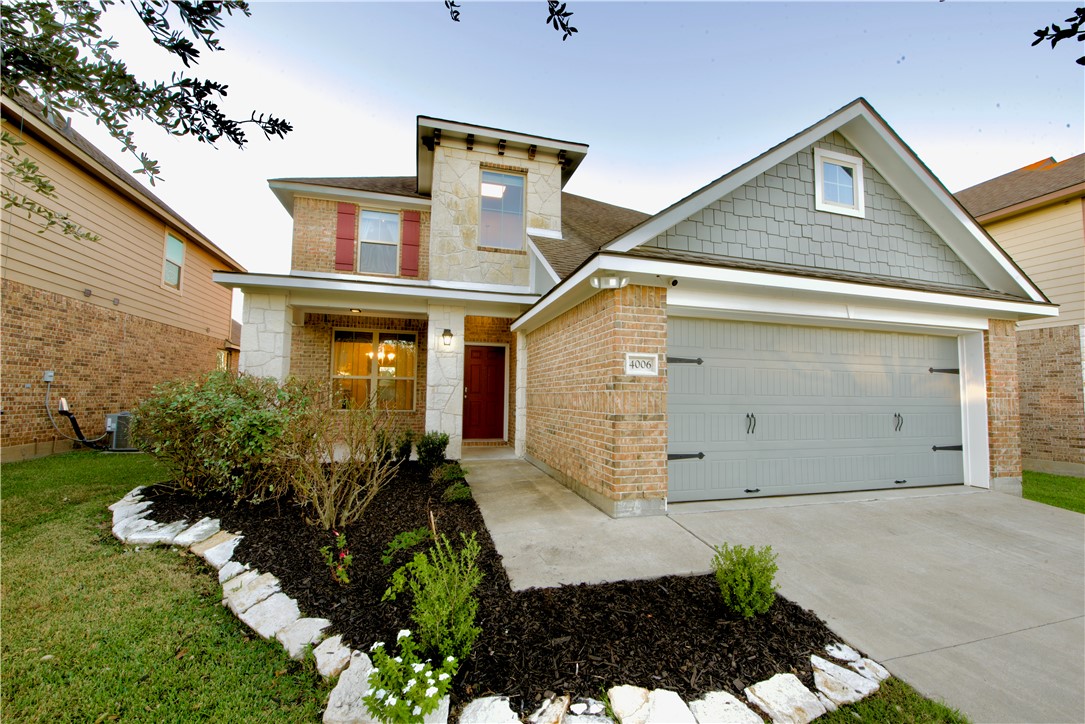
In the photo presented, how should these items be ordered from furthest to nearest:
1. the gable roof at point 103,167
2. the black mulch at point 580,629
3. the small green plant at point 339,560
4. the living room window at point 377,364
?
the living room window at point 377,364
the gable roof at point 103,167
the small green plant at point 339,560
the black mulch at point 580,629

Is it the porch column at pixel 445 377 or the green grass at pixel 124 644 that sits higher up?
the porch column at pixel 445 377

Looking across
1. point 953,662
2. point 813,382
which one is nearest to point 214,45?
point 953,662

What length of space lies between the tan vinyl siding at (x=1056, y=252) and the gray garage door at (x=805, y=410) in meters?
4.26

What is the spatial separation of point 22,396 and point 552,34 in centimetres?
1048

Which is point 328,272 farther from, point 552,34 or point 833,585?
point 833,585

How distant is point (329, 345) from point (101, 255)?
4669 mm

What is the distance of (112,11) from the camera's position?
2043 mm

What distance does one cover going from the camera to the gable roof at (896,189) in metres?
5.24

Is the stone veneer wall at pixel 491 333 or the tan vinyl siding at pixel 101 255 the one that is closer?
the tan vinyl siding at pixel 101 255

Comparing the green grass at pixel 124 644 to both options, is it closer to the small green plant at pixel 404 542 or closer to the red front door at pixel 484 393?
the small green plant at pixel 404 542

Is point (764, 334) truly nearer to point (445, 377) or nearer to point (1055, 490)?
point (445, 377)

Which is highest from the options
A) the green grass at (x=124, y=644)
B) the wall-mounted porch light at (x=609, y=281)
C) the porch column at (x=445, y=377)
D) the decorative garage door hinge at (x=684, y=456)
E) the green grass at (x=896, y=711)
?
the wall-mounted porch light at (x=609, y=281)

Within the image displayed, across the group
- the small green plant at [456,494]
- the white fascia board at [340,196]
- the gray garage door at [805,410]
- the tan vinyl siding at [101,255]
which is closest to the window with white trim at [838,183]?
the gray garage door at [805,410]

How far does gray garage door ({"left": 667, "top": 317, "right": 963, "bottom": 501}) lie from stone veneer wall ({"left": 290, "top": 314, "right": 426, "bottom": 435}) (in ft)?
23.1
